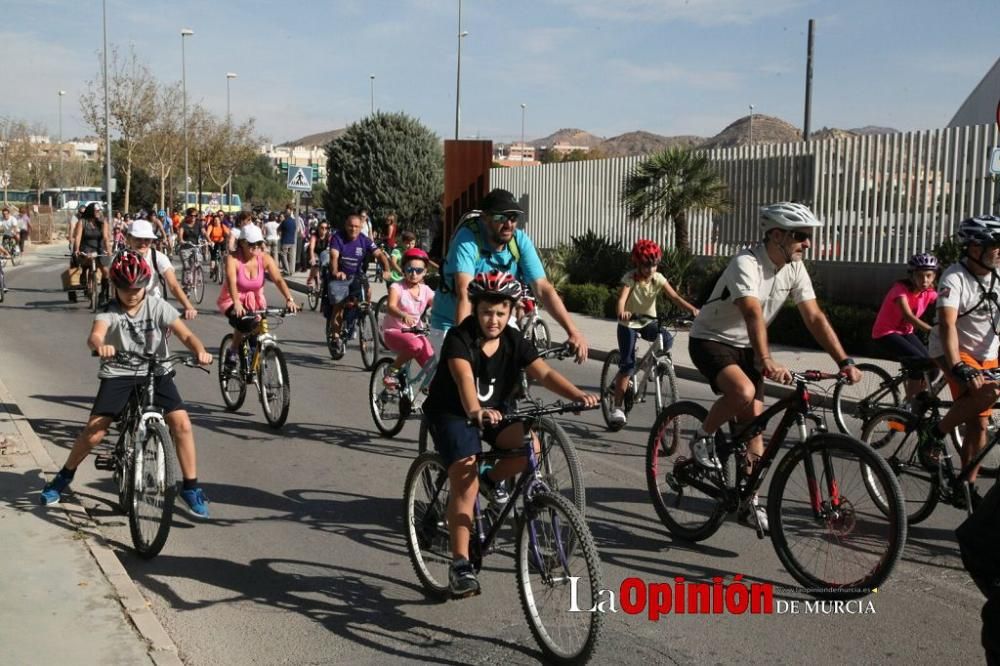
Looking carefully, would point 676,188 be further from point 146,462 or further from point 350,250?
point 146,462

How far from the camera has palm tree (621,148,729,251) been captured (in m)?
21.1

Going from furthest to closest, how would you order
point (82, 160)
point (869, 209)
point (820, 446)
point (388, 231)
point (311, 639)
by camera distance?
point (82, 160) < point (388, 231) < point (869, 209) < point (820, 446) < point (311, 639)

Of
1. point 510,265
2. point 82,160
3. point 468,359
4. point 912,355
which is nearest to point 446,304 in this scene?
point 510,265

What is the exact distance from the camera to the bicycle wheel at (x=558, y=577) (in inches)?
170

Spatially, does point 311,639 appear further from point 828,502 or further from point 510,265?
point 510,265

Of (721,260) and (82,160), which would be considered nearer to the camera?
(721,260)

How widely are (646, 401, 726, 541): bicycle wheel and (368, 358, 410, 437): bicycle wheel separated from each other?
311 centimetres

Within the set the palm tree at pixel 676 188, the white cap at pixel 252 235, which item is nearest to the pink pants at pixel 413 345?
the white cap at pixel 252 235

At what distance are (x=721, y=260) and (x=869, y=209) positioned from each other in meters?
2.68

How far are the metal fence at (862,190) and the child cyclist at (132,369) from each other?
42.3ft

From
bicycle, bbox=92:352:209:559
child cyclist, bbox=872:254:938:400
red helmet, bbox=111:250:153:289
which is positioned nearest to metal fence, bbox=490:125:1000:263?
child cyclist, bbox=872:254:938:400

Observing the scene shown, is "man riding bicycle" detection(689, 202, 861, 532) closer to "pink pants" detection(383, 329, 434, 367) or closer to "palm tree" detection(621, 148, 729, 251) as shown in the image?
"pink pants" detection(383, 329, 434, 367)

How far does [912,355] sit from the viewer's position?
28.8 feet

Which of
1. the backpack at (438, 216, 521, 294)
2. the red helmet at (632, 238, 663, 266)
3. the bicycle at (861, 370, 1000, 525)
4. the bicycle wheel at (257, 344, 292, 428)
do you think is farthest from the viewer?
the red helmet at (632, 238, 663, 266)
